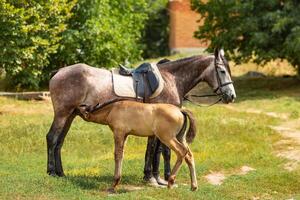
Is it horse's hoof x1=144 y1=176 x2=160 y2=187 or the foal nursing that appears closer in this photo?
the foal nursing

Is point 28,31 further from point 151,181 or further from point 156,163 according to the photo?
point 151,181

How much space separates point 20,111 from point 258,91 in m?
11.7

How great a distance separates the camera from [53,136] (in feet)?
38.8

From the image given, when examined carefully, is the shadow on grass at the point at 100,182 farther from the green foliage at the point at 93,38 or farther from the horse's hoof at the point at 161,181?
the green foliage at the point at 93,38

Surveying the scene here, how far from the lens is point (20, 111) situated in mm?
23094

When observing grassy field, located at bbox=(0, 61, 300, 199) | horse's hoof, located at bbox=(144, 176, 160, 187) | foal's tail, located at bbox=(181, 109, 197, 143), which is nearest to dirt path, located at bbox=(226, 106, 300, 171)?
grassy field, located at bbox=(0, 61, 300, 199)

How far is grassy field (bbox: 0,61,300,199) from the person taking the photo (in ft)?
35.9

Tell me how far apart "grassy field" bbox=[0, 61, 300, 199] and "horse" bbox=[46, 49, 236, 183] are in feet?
2.31

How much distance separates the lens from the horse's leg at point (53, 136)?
1178 cm

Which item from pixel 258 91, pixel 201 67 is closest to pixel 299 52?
pixel 258 91

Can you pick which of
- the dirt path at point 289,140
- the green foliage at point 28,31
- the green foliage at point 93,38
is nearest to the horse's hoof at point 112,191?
the dirt path at point 289,140

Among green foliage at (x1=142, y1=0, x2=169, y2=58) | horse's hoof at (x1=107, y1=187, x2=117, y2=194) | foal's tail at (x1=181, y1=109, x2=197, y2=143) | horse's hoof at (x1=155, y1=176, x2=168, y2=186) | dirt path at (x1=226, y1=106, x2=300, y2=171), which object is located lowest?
green foliage at (x1=142, y1=0, x2=169, y2=58)

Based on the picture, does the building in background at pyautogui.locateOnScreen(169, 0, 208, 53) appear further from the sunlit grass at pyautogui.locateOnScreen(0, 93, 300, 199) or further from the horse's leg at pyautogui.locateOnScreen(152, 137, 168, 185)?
the horse's leg at pyautogui.locateOnScreen(152, 137, 168, 185)

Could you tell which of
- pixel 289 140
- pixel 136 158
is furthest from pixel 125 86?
pixel 289 140
